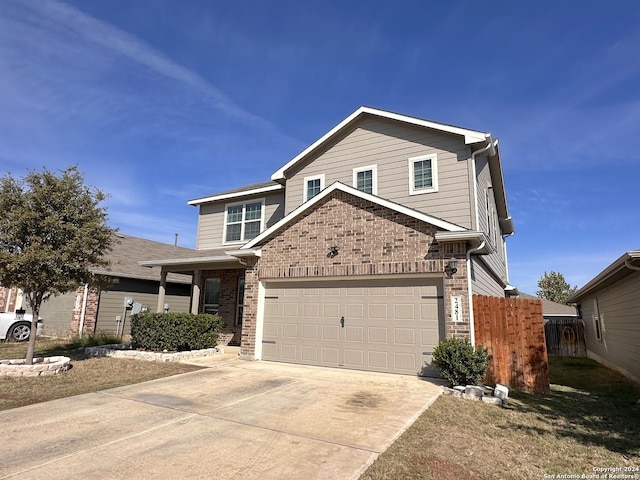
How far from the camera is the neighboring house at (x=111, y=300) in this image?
16.6 m

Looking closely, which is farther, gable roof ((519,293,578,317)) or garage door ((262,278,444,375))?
gable roof ((519,293,578,317))

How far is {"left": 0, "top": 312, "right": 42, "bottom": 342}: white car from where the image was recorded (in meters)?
15.2

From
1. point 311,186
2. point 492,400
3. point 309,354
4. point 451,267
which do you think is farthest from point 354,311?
point 311,186

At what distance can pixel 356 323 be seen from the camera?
957 centimetres

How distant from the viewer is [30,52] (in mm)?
10180

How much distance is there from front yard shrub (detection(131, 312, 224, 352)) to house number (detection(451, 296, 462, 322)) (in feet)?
26.2

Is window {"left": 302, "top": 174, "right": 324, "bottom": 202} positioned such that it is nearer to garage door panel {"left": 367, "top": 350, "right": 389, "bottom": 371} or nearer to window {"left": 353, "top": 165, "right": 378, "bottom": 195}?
window {"left": 353, "top": 165, "right": 378, "bottom": 195}

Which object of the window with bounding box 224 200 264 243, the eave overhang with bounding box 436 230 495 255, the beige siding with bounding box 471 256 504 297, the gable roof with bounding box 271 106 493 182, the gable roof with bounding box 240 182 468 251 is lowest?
the beige siding with bounding box 471 256 504 297

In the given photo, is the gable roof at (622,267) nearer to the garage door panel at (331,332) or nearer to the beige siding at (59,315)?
the garage door panel at (331,332)

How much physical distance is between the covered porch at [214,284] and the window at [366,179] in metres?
5.41

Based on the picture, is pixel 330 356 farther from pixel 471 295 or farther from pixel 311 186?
pixel 311 186

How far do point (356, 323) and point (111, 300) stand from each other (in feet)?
44.3

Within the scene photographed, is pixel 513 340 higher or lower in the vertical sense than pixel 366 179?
lower

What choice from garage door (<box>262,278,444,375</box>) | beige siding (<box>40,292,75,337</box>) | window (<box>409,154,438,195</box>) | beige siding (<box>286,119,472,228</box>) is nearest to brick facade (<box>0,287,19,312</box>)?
beige siding (<box>40,292,75,337</box>)
